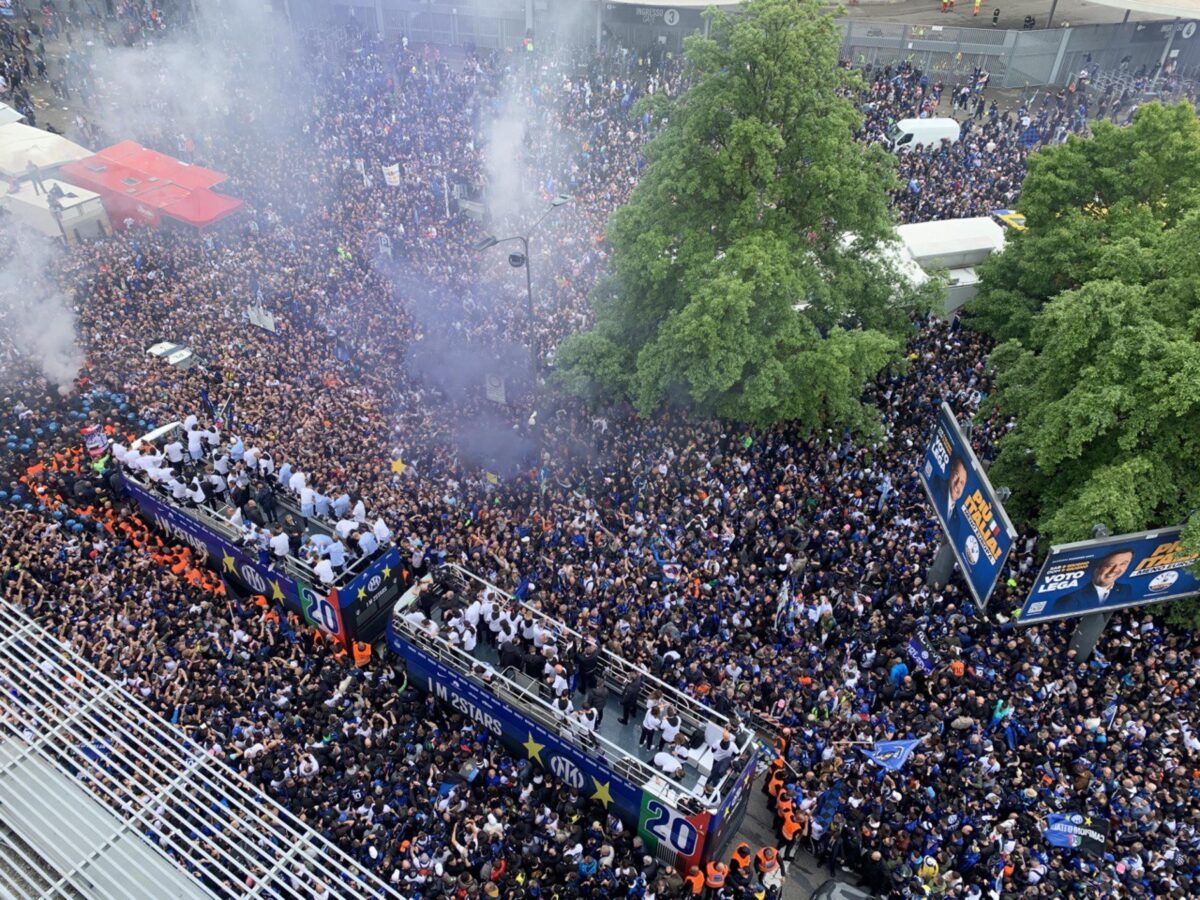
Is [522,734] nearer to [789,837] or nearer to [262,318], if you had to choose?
[789,837]

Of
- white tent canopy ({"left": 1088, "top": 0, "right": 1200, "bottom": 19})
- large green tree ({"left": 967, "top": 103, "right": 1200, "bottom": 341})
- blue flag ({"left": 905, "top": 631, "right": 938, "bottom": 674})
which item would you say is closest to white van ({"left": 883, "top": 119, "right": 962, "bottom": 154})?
white tent canopy ({"left": 1088, "top": 0, "right": 1200, "bottom": 19})

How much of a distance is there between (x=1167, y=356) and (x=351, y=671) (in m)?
14.8

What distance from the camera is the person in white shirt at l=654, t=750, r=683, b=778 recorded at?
39.5ft

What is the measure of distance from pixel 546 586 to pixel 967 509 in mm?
7891

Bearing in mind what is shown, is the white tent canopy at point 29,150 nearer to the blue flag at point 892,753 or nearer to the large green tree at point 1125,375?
the large green tree at point 1125,375

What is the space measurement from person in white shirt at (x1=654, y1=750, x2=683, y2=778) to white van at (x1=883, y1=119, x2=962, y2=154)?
26620 millimetres

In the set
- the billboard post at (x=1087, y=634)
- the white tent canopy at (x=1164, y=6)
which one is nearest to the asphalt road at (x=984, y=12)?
the white tent canopy at (x=1164, y=6)

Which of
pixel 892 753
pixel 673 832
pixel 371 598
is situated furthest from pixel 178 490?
pixel 892 753

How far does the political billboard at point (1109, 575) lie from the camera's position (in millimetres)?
13703

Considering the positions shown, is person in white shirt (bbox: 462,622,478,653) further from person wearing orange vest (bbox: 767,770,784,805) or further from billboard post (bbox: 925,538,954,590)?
billboard post (bbox: 925,538,954,590)

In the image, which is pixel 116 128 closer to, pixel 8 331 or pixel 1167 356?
pixel 8 331

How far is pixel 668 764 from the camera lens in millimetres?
12047

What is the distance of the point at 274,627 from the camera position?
15289 mm

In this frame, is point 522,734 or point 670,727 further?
point 522,734
